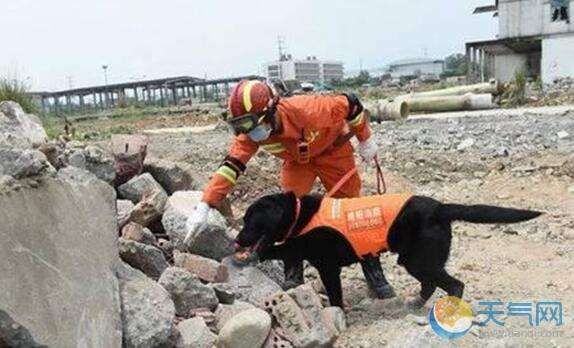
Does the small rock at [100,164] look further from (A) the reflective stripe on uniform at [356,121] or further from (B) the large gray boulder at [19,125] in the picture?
(A) the reflective stripe on uniform at [356,121]

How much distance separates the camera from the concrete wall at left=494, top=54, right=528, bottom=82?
30234mm

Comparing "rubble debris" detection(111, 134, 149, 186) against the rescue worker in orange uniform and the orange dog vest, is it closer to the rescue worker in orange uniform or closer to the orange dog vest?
the rescue worker in orange uniform

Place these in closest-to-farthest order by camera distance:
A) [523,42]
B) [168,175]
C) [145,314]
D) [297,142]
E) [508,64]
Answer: [145,314]
[297,142]
[168,175]
[523,42]
[508,64]

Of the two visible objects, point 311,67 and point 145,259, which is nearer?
point 145,259

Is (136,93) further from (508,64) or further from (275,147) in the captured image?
(275,147)

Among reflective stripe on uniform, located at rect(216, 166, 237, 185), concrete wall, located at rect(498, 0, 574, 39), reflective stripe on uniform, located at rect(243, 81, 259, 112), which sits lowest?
reflective stripe on uniform, located at rect(216, 166, 237, 185)

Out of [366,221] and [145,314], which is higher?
[366,221]

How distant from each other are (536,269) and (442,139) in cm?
631

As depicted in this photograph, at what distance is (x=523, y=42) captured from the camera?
1174 inches

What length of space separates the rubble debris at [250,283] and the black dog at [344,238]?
0.14 m

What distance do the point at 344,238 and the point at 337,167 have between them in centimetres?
91

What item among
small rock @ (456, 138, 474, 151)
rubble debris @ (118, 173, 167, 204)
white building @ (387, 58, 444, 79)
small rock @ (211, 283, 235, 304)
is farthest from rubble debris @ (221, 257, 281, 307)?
white building @ (387, 58, 444, 79)

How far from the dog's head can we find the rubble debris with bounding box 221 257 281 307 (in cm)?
21

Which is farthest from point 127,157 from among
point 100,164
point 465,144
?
point 465,144
